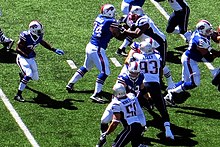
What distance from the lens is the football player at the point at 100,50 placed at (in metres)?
16.5

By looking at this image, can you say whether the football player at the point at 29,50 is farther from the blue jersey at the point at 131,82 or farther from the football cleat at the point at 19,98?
the blue jersey at the point at 131,82

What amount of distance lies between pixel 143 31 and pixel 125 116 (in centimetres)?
322

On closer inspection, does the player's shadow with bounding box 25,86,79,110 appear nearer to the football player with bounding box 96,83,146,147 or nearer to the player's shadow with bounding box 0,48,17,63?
the player's shadow with bounding box 0,48,17,63

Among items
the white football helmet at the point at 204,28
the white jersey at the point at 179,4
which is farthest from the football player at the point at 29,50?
the white jersey at the point at 179,4

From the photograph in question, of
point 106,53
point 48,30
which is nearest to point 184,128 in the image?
point 106,53

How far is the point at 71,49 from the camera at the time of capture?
1858 cm

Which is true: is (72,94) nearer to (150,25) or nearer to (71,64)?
(71,64)

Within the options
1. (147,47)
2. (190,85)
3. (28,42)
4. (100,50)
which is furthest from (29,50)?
(190,85)

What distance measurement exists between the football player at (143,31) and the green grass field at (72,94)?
0.63m

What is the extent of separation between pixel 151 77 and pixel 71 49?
3.72m

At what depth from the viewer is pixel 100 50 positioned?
16.7m

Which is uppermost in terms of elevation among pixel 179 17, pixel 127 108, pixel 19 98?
pixel 179 17

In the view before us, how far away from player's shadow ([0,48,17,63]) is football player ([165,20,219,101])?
12.1 ft

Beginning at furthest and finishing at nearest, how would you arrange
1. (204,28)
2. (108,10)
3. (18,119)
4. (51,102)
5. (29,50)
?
(29,50) → (108,10) → (51,102) → (204,28) → (18,119)
